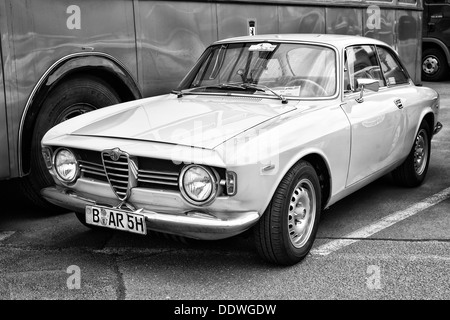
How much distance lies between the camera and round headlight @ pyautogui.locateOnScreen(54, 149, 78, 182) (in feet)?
13.9

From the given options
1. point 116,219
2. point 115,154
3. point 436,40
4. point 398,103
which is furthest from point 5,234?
point 436,40

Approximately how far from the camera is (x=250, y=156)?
367 cm

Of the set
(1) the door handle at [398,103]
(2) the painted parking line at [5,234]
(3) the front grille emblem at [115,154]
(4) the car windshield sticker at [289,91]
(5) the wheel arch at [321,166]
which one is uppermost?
(4) the car windshield sticker at [289,91]

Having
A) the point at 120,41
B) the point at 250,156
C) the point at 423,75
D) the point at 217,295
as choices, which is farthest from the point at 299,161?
the point at 423,75

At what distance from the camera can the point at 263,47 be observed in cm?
507

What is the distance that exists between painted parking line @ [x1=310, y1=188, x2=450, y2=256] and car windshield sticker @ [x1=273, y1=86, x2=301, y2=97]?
1.12 m

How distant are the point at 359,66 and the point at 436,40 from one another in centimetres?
1134

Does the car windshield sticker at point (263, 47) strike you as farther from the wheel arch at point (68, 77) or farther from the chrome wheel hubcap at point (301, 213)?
the wheel arch at point (68, 77)

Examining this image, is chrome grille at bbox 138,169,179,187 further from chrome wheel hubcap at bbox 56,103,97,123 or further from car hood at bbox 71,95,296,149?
chrome wheel hubcap at bbox 56,103,97,123

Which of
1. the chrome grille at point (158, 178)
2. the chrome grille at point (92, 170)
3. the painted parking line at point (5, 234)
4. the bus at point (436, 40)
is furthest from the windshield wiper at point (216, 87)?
the bus at point (436, 40)

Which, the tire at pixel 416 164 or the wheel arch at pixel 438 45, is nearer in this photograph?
the tire at pixel 416 164

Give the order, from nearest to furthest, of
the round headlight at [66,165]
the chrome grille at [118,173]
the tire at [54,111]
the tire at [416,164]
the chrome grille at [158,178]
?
the chrome grille at [158,178], the chrome grille at [118,173], the round headlight at [66,165], the tire at [54,111], the tire at [416,164]

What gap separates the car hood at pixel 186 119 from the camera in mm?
3883
